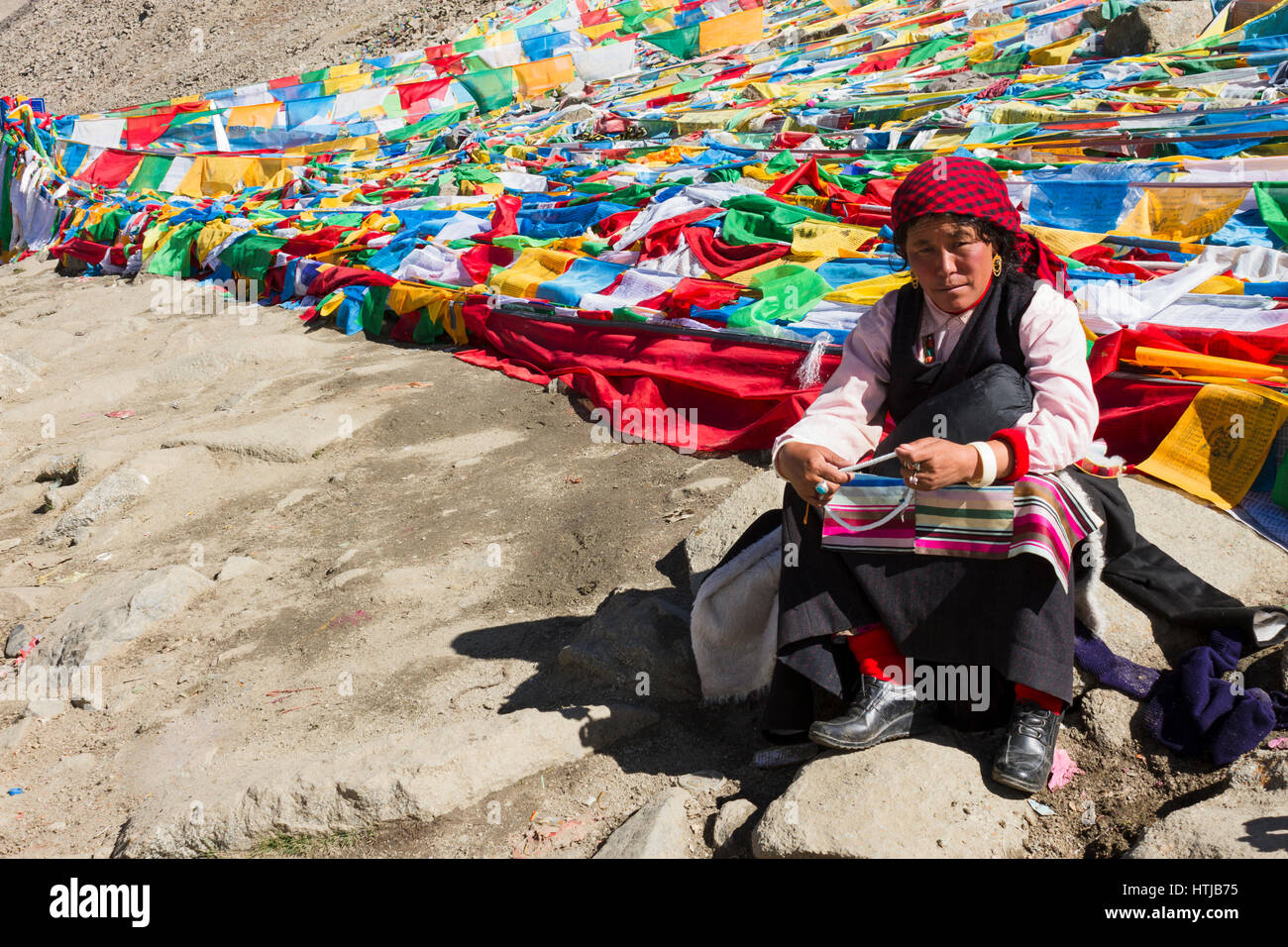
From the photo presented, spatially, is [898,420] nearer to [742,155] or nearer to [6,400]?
[6,400]

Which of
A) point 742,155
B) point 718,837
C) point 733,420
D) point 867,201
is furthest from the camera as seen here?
point 742,155

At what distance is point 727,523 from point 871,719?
108 cm

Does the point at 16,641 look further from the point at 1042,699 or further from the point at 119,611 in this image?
the point at 1042,699

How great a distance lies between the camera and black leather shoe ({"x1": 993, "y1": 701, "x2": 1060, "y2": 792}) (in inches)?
79.8

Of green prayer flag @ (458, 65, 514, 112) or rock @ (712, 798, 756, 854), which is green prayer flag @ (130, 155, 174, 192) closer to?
green prayer flag @ (458, 65, 514, 112)

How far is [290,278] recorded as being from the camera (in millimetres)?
7488

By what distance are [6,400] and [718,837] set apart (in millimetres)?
5804

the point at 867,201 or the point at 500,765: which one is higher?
the point at 867,201

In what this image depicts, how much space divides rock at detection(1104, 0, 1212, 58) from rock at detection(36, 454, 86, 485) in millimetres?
10178

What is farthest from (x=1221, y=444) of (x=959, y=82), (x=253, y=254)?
(x=959, y=82)

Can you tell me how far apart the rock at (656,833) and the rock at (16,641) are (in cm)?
231

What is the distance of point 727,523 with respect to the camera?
315 centimetres

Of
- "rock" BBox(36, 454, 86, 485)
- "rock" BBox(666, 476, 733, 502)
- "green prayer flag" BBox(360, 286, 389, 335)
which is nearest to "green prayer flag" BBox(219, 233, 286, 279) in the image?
"green prayer flag" BBox(360, 286, 389, 335)

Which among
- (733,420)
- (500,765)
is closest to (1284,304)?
(733,420)
